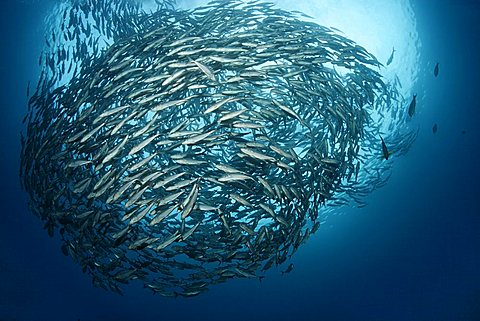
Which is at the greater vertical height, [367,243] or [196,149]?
[196,149]

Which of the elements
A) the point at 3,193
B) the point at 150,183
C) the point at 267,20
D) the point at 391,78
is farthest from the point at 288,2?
the point at 3,193

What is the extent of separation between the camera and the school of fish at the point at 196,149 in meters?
5.36

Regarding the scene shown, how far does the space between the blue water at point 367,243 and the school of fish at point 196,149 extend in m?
9.14

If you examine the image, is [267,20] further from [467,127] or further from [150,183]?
[467,127]

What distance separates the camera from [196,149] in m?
6.02

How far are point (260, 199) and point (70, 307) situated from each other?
27958 millimetres

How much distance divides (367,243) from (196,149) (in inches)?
1167

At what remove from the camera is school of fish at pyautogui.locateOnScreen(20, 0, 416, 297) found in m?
5.36

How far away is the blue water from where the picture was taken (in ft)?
52.6

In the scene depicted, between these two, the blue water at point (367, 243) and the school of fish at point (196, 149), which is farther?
the blue water at point (367, 243)

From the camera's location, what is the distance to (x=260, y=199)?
6902mm

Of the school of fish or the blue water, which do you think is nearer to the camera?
the school of fish

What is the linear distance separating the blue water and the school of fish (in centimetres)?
914

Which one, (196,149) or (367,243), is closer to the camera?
(196,149)
